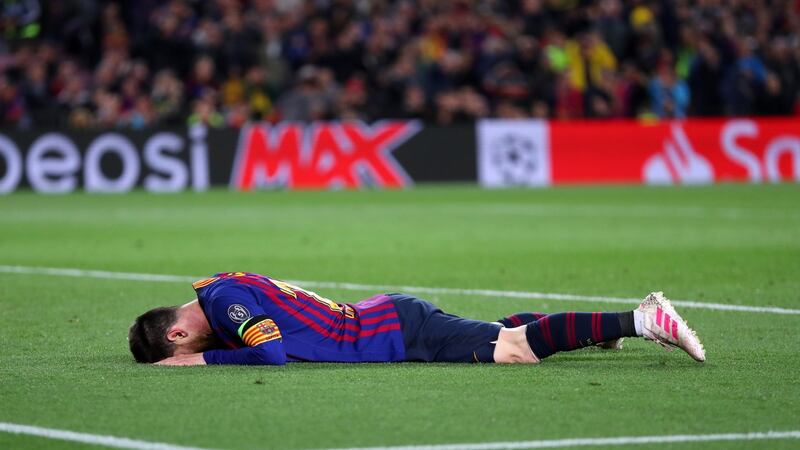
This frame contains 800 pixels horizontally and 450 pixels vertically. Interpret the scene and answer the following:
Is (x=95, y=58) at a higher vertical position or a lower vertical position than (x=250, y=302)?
higher

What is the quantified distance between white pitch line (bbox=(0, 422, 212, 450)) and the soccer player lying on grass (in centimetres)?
149

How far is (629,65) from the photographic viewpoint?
27984 millimetres

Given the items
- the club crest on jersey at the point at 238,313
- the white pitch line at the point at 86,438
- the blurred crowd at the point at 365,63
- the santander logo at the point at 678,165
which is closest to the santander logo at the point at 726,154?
the santander logo at the point at 678,165

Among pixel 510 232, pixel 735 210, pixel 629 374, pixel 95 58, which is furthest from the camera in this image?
pixel 95 58

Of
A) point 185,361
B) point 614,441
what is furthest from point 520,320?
point 614,441

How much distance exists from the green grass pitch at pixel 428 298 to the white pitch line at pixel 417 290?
22 cm

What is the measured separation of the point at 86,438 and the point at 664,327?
10.1 ft

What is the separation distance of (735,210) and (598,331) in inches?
503

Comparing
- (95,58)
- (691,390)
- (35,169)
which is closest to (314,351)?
(691,390)

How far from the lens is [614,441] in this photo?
5.78 meters

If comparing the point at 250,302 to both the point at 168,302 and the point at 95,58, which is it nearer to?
the point at 168,302

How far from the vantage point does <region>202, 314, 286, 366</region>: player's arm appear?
7.39 m

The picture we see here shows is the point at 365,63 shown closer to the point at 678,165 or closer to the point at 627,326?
the point at 678,165

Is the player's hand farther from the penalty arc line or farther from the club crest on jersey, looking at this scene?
the penalty arc line
